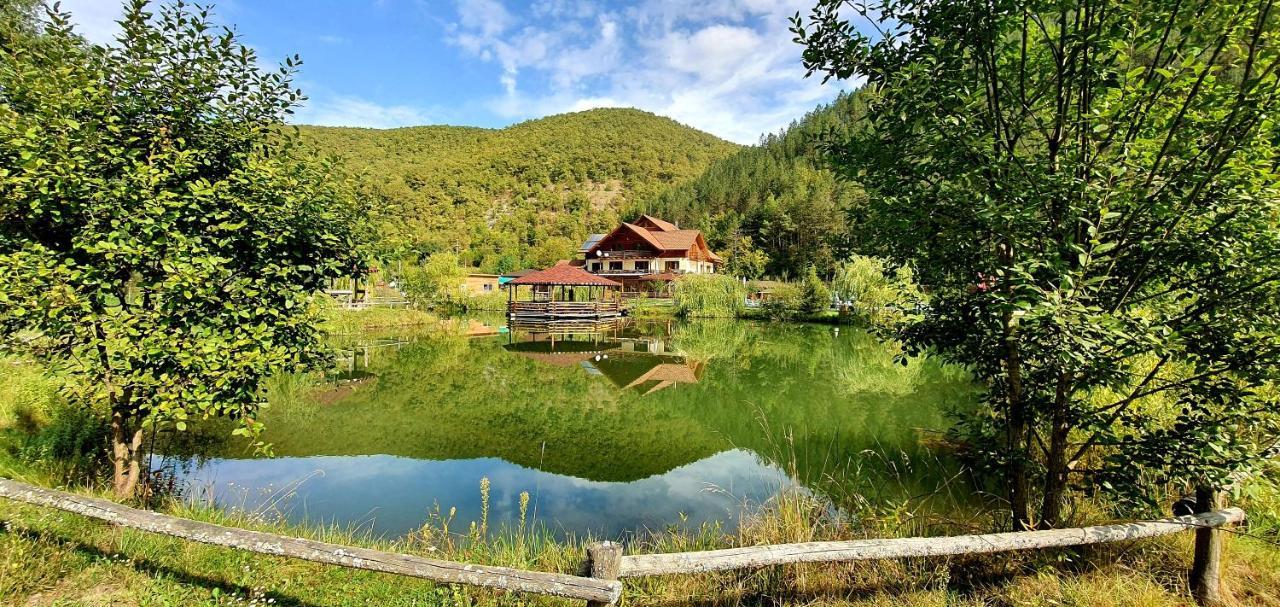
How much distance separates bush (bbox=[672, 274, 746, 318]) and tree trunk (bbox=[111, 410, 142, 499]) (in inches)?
1047

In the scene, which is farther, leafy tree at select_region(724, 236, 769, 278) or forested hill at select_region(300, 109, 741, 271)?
forested hill at select_region(300, 109, 741, 271)

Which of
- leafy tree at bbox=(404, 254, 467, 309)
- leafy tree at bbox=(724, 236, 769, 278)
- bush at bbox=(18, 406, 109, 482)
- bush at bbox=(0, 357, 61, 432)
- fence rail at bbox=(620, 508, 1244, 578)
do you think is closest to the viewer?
fence rail at bbox=(620, 508, 1244, 578)

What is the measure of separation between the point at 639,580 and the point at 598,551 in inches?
47.5

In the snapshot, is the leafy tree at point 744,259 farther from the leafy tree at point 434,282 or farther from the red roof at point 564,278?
the leafy tree at point 434,282

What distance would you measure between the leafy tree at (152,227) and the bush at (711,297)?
2638 cm

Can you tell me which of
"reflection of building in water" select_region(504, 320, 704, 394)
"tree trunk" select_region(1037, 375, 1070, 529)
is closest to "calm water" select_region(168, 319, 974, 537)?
"reflection of building in water" select_region(504, 320, 704, 394)

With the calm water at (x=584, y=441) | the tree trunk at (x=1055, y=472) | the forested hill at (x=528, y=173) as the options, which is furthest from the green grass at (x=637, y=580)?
the forested hill at (x=528, y=173)

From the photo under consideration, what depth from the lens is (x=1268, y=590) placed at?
2678mm

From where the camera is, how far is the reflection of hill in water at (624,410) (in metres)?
7.31

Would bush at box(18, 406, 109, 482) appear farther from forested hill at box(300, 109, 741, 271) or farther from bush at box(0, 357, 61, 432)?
forested hill at box(300, 109, 741, 271)

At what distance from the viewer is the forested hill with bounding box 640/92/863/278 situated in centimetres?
4441

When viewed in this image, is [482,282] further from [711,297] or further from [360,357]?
[360,357]

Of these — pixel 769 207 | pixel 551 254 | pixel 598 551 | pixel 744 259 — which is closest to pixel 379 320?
pixel 598 551

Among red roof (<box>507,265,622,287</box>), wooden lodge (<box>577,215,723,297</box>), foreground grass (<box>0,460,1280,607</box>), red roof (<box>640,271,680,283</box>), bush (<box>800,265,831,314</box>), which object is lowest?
foreground grass (<box>0,460,1280,607</box>)
